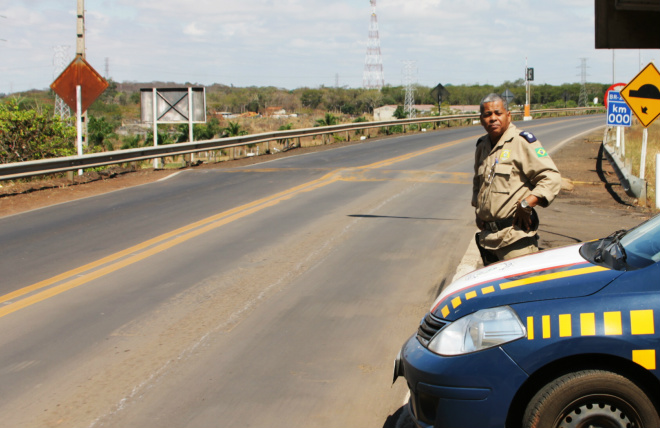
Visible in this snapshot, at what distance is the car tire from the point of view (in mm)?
3209

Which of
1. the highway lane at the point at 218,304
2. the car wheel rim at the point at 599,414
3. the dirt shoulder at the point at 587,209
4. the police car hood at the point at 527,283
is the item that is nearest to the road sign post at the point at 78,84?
the highway lane at the point at 218,304

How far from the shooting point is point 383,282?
762cm

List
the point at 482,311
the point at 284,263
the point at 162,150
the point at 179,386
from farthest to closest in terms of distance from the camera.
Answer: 1. the point at 162,150
2. the point at 284,263
3. the point at 179,386
4. the point at 482,311

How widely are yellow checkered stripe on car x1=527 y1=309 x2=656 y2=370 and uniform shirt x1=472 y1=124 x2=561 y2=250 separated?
62.4 inches

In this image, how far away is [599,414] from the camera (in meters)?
3.24

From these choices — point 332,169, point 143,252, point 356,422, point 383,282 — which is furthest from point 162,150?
point 356,422

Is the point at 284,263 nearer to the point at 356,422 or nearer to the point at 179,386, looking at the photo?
the point at 179,386

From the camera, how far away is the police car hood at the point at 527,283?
3393 mm

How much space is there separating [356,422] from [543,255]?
5.04 ft

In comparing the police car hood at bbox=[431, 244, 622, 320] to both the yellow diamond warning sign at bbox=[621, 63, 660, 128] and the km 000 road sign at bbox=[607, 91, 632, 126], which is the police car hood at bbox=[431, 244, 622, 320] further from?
the km 000 road sign at bbox=[607, 91, 632, 126]

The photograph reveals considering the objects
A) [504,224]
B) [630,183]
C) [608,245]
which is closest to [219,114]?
[630,183]

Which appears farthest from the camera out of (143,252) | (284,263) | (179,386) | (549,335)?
(143,252)

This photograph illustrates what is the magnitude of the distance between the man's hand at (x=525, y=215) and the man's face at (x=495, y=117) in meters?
0.55

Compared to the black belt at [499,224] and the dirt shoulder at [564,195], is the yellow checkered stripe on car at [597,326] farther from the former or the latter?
the dirt shoulder at [564,195]
